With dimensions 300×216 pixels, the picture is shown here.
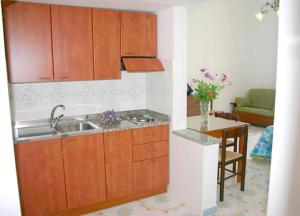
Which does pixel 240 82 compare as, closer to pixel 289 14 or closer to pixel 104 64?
pixel 104 64

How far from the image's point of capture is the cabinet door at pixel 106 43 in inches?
109

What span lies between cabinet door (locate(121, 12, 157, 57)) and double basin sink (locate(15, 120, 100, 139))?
0.96 metres

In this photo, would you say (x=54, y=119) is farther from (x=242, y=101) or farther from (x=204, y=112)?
(x=242, y=101)

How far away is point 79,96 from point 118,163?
3.03ft

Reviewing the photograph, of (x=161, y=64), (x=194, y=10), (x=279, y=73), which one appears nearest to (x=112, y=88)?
(x=161, y=64)

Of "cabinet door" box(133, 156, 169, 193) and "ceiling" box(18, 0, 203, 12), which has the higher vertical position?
"ceiling" box(18, 0, 203, 12)

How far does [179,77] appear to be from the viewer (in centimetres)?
293

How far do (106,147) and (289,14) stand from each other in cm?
233

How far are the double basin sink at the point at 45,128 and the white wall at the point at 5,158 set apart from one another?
194cm

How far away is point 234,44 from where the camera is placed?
6672 mm

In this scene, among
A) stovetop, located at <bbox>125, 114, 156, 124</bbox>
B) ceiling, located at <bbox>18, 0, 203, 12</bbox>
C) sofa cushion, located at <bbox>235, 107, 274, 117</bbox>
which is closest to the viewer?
ceiling, located at <bbox>18, 0, 203, 12</bbox>

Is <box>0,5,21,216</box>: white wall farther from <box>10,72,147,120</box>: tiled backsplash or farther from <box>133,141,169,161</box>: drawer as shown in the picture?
<box>10,72,147,120</box>: tiled backsplash

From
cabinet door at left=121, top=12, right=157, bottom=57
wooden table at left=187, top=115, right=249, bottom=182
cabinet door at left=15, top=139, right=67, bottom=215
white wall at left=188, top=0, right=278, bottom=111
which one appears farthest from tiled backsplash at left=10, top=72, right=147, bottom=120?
white wall at left=188, top=0, right=278, bottom=111

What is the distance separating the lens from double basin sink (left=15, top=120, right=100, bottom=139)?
9.08ft
